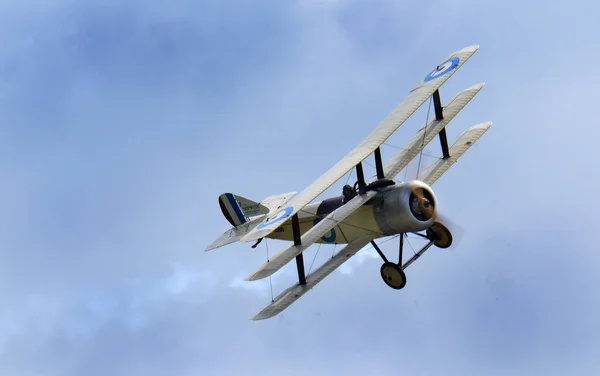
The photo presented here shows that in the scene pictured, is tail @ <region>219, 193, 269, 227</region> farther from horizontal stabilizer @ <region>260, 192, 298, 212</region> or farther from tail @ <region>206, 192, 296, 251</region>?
horizontal stabilizer @ <region>260, 192, 298, 212</region>

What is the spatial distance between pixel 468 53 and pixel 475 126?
2.24 meters

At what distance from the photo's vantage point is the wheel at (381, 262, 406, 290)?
93.6 feet

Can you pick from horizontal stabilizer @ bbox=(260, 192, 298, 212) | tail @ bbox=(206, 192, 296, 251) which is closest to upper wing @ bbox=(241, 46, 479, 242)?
horizontal stabilizer @ bbox=(260, 192, 298, 212)

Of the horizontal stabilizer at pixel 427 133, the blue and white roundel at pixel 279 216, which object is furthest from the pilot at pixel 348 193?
the blue and white roundel at pixel 279 216

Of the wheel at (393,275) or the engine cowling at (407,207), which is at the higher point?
the engine cowling at (407,207)

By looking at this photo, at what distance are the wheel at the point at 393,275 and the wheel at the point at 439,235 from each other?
1943 mm

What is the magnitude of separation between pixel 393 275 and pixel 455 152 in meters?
4.90

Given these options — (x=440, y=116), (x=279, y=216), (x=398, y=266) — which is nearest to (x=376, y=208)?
(x=398, y=266)

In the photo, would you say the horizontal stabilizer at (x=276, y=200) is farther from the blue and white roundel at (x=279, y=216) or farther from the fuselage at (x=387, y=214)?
the blue and white roundel at (x=279, y=216)

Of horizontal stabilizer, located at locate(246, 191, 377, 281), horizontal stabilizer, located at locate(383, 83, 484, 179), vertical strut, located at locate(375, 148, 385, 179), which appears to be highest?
vertical strut, located at locate(375, 148, 385, 179)

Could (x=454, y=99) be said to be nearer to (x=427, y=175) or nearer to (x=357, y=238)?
(x=427, y=175)

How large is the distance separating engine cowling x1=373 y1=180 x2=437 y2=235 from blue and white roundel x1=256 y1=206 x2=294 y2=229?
111 inches

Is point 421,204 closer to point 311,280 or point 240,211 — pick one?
point 311,280

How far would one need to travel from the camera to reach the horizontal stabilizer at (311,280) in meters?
27.2
